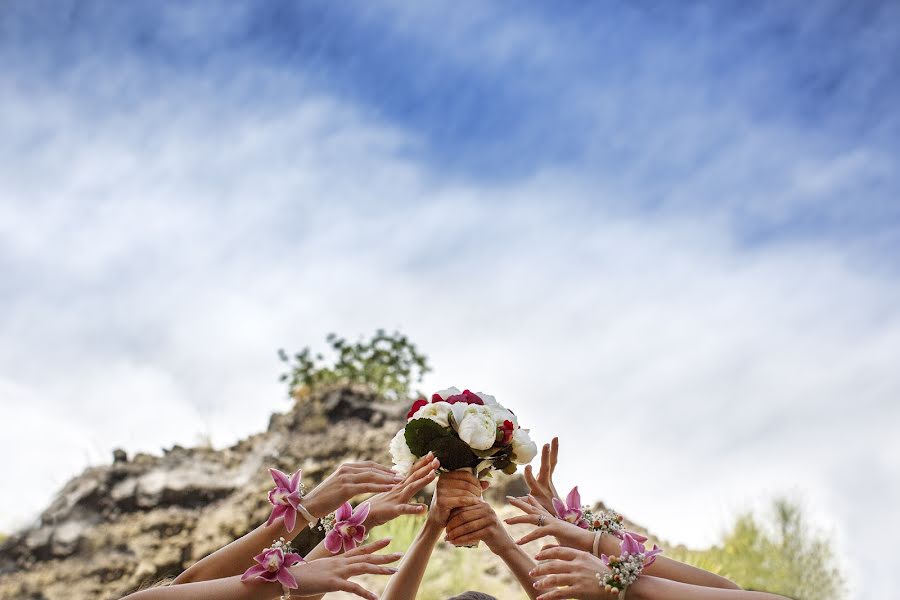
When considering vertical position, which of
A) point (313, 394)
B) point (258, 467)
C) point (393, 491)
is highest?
point (313, 394)

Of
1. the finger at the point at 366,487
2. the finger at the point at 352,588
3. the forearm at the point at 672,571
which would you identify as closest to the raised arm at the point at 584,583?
the forearm at the point at 672,571

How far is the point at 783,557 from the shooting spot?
1158cm

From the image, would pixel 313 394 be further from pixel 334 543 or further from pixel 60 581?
pixel 334 543

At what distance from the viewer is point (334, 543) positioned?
13.5ft

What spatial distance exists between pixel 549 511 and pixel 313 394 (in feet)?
26.1

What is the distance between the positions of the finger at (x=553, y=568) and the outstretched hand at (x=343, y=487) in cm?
122

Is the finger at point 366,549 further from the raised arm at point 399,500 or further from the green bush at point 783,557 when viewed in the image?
the green bush at point 783,557

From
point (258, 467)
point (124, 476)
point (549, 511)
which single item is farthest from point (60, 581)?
point (549, 511)

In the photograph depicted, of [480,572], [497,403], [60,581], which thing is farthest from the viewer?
[60,581]

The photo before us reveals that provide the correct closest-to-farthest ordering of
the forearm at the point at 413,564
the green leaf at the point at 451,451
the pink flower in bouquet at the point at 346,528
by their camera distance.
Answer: the pink flower in bouquet at the point at 346,528
the green leaf at the point at 451,451
the forearm at the point at 413,564

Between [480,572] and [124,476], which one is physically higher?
[124,476]

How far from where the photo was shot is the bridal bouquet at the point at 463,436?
4.42 metres

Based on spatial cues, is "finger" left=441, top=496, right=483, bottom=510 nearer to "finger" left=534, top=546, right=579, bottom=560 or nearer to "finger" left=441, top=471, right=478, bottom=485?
"finger" left=441, top=471, right=478, bottom=485

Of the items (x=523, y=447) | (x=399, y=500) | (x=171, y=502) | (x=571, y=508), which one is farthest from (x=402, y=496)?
(x=171, y=502)
